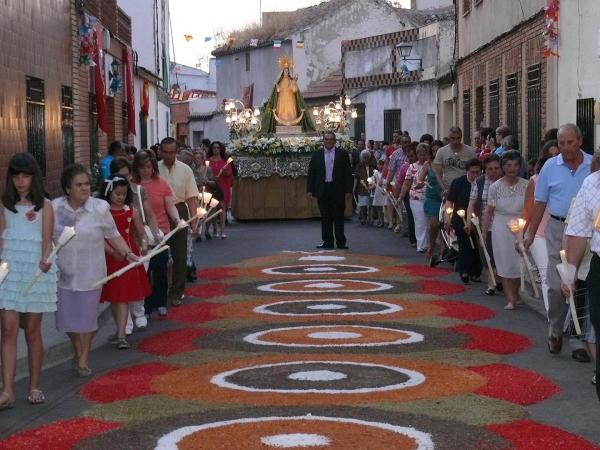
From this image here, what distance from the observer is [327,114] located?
33.3 metres

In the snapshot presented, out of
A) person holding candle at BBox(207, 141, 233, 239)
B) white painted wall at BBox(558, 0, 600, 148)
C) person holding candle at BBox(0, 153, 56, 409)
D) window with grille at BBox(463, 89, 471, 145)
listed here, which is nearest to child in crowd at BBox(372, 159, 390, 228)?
person holding candle at BBox(207, 141, 233, 239)

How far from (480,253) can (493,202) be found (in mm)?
2019

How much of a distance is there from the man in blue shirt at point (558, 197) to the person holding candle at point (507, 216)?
9.19 feet

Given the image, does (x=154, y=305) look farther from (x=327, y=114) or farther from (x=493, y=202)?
(x=327, y=114)

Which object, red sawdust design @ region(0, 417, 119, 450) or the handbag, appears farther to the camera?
the handbag

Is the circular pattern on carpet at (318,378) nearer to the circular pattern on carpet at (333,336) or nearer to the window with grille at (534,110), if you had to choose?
the circular pattern on carpet at (333,336)

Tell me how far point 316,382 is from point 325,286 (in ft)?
21.5

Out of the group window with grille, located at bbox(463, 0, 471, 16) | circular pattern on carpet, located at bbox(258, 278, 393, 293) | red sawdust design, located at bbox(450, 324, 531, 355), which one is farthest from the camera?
window with grille, located at bbox(463, 0, 471, 16)

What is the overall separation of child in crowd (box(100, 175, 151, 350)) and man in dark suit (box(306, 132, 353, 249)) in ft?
31.5

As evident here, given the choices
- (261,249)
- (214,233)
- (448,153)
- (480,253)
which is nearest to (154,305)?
(480,253)

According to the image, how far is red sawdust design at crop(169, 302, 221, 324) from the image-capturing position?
13195mm

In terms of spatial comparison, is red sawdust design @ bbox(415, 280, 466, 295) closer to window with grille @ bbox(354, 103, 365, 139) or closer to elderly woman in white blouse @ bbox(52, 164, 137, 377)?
elderly woman in white blouse @ bbox(52, 164, 137, 377)

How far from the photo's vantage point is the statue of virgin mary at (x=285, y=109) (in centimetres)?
3391

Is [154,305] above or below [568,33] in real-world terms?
below
